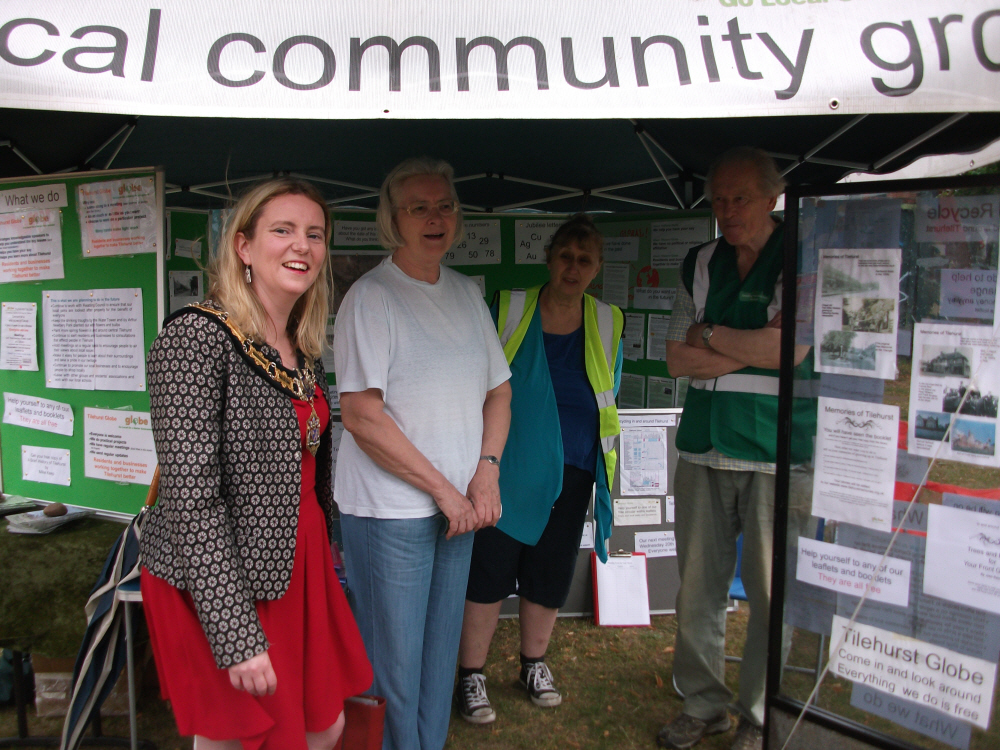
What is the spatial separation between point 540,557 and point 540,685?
61 cm

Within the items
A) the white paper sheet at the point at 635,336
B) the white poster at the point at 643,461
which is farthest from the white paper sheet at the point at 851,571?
the white paper sheet at the point at 635,336

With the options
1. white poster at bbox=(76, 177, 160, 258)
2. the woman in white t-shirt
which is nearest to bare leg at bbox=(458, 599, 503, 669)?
the woman in white t-shirt

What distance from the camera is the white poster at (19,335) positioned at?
2.57 metres

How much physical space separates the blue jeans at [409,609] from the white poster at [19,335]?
1.42 metres

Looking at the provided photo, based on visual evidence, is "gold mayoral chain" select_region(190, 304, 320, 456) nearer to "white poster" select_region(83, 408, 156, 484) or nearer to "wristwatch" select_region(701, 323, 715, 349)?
"white poster" select_region(83, 408, 156, 484)

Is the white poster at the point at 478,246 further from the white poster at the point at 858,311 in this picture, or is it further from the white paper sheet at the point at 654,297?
the white poster at the point at 858,311

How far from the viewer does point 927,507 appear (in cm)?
180

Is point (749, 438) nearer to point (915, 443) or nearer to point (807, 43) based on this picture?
point (915, 443)

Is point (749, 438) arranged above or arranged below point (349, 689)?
above

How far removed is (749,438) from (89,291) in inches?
96.5

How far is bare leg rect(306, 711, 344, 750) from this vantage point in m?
1.81

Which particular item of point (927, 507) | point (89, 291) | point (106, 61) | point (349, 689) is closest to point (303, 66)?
point (106, 61)

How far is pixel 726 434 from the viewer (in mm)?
2479

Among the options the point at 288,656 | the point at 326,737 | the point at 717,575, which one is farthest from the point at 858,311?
the point at 326,737
